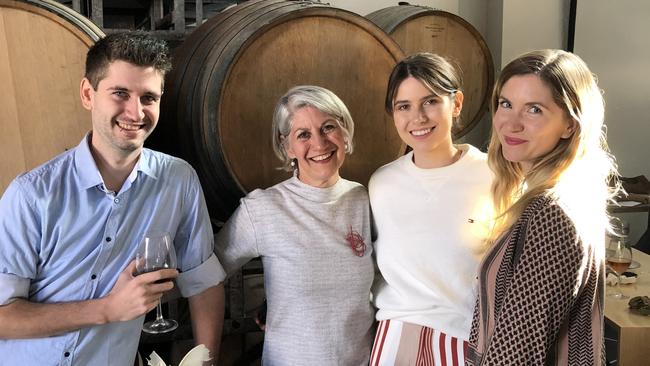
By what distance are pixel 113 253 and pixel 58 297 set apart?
7.0 inches

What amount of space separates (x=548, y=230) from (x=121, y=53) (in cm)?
114

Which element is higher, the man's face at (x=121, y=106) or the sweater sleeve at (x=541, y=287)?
the man's face at (x=121, y=106)

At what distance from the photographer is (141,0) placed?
322 centimetres

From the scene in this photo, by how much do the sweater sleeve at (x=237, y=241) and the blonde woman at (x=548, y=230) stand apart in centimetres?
66

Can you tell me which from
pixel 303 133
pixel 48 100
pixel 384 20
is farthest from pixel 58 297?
pixel 384 20

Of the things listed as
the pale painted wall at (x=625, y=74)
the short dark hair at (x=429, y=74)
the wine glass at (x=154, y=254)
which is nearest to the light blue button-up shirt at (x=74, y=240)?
the wine glass at (x=154, y=254)

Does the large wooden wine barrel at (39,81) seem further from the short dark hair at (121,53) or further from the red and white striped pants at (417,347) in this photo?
the red and white striped pants at (417,347)

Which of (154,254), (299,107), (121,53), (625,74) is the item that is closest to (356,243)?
(299,107)

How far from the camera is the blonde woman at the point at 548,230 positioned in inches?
47.0

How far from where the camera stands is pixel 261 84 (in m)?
1.79

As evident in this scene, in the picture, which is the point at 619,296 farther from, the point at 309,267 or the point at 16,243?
the point at 16,243

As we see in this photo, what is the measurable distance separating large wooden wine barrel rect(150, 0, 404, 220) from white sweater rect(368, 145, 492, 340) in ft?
1.16

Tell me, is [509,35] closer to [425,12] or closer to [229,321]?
[425,12]

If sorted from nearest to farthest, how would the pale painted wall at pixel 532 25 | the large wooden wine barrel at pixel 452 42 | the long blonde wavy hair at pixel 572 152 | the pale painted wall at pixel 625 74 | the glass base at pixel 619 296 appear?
the long blonde wavy hair at pixel 572 152 < the glass base at pixel 619 296 < the large wooden wine barrel at pixel 452 42 < the pale painted wall at pixel 532 25 < the pale painted wall at pixel 625 74
